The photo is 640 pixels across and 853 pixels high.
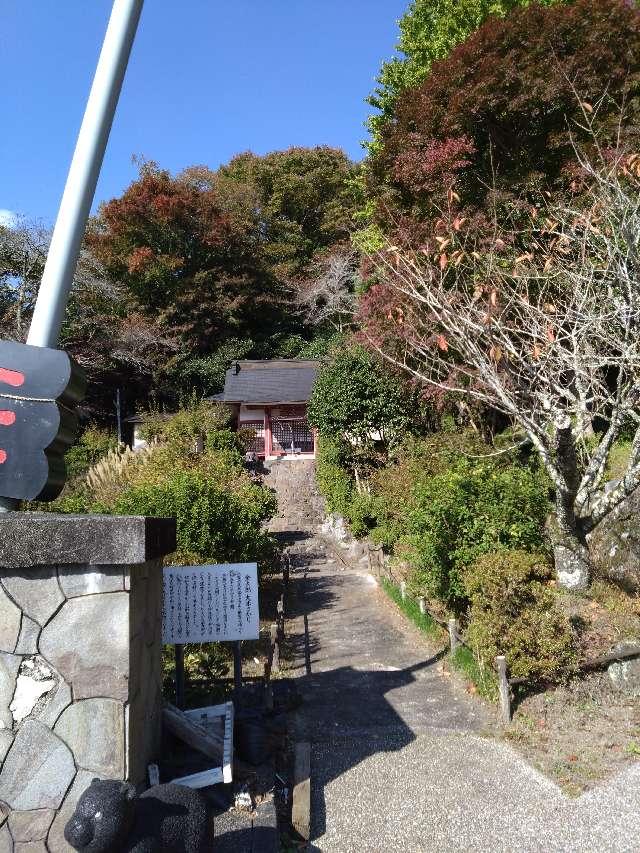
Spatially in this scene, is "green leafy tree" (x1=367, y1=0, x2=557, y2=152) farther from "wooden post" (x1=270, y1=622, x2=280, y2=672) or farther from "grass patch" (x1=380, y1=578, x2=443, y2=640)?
"wooden post" (x1=270, y1=622, x2=280, y2=672)

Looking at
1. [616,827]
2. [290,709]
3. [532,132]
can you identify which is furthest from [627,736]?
[532,132]

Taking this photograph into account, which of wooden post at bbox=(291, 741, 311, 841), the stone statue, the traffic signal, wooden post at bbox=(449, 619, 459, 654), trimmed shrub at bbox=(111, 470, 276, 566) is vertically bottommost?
wooden post at bbox=(291, 741, 311, 841)

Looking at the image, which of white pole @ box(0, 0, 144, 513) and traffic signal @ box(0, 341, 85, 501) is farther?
white pole @ box(0, 0, 144, 513)

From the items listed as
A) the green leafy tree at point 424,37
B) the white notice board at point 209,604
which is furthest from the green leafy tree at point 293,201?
the white notice board at point 209,604

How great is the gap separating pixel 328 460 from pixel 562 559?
973 cm

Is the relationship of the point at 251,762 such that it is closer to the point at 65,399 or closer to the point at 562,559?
the point at 65,399

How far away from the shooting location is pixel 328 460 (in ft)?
56.0

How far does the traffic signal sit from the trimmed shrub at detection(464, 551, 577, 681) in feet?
13.8

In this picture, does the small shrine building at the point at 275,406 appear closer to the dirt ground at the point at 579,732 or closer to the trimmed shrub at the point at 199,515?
the trimmed shrub at the point at 199,515

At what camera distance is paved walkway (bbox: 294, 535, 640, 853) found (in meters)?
3.94

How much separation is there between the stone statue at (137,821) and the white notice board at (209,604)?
175 centimetres

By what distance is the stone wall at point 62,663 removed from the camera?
3.21 meters

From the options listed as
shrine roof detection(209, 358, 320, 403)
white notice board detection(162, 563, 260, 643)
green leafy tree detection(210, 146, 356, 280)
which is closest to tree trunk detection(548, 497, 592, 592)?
white notice board detection(162, 563, 260, 643)

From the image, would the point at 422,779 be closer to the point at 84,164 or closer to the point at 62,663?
the point at 62,663
